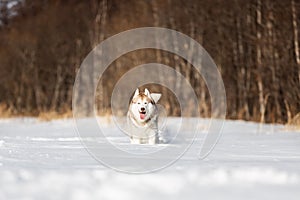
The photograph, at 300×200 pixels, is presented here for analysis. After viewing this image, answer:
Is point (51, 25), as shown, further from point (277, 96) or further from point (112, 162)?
point (112, 162)

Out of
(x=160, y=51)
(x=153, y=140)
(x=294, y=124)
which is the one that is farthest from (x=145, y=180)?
(x=160, y=51)

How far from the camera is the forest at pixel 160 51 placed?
12.2m

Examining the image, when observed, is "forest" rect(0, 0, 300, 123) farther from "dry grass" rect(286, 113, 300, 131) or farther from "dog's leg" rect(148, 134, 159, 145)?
"dog's leg" rect(148, 134, 159, 145)

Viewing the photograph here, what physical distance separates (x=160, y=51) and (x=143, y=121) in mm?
10386

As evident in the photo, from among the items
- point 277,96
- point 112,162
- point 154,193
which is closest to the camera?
point 154,193

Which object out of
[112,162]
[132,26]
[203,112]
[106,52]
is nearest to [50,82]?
[106,52]

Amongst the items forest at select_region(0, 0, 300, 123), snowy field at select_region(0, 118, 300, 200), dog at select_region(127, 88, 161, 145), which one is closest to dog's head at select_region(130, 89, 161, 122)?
dog at select_region(127, 88, 161, 145)

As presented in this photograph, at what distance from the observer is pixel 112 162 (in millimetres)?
3867

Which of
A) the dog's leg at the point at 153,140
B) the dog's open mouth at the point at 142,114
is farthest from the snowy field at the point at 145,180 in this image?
the dog's open mouth at the point at 142,114

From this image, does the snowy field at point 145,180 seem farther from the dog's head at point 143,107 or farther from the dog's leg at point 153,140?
the dog's head at point 143,107

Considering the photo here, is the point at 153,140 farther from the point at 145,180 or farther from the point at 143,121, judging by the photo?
the point at 145,180

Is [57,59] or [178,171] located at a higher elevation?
[57,59]

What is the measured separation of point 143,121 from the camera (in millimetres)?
6074

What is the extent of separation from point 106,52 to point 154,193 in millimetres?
15769
